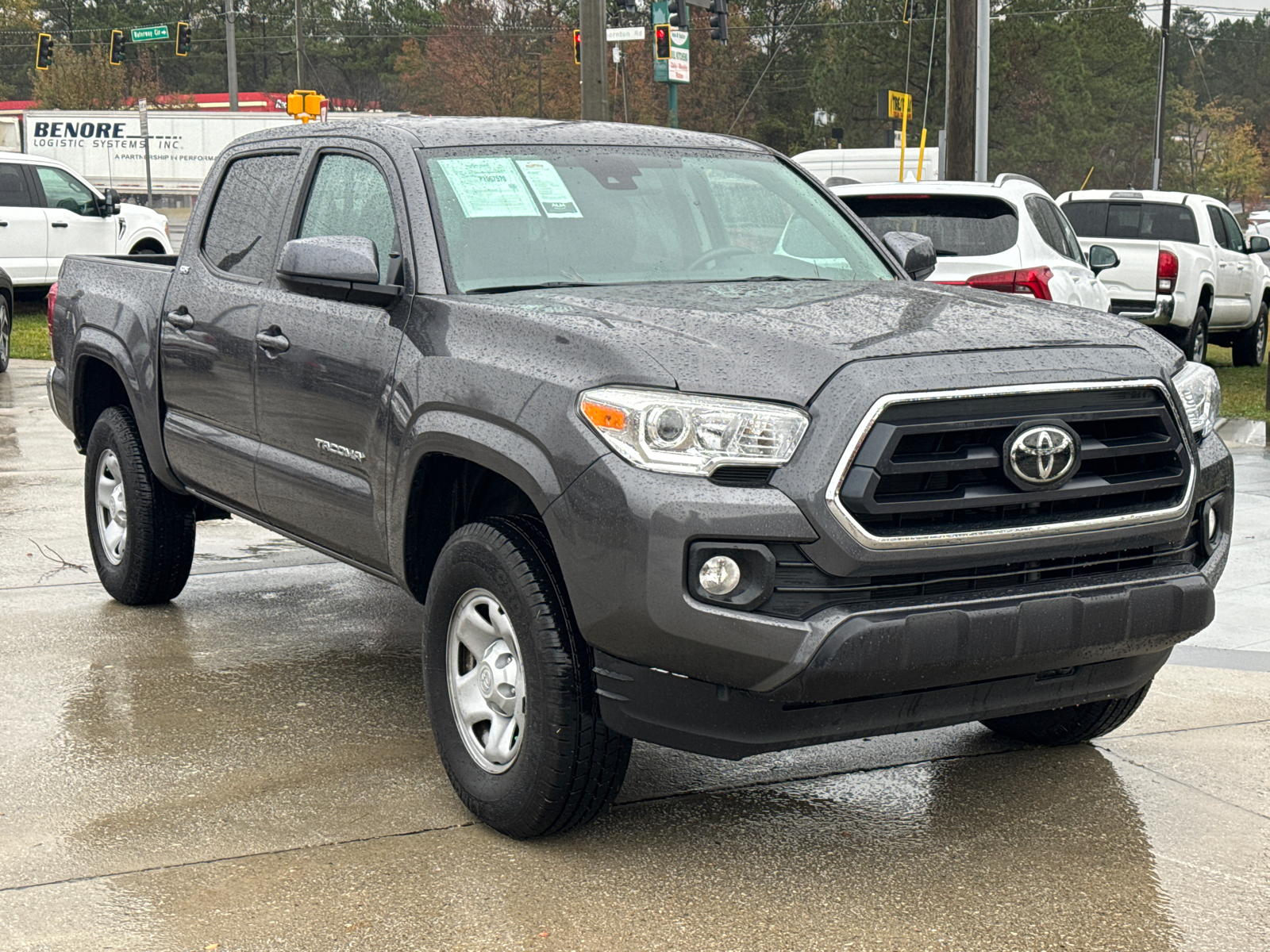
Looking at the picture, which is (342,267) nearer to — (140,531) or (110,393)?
(140,531)

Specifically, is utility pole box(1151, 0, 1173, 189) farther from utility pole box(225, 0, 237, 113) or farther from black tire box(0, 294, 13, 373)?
black tire box(0, 294, 13, 373)

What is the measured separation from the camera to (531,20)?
80.2 m

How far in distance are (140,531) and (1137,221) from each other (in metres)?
13.3

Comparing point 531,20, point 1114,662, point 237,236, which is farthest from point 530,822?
point 531,20

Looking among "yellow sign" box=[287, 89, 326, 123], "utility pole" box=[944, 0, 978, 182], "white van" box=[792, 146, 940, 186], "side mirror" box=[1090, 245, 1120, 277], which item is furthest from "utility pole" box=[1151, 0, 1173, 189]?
"side mirror" box=[1090, 245, 1120, 277]

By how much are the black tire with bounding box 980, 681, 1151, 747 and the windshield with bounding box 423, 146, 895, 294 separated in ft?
4.89

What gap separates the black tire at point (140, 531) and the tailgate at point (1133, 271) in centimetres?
1148

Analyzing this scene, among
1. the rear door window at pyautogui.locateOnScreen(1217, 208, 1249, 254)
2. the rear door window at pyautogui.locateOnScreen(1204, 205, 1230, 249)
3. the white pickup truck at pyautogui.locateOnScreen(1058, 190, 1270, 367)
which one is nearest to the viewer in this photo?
the white pickup truck at pyautogui.locateOnScreen(1058, 190, 1270, 367)

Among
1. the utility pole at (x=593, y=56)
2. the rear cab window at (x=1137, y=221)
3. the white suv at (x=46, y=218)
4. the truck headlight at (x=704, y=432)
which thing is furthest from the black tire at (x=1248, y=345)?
the truck headlight at (x=704, y=432)

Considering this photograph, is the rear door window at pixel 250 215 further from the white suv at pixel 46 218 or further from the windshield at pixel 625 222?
the white suv at pixel 46 218

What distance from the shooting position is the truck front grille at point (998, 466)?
3463 millimetres

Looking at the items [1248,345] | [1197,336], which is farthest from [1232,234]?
[1197,336]

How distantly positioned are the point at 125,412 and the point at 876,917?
165 inches

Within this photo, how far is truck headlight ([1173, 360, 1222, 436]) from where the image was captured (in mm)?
4094
